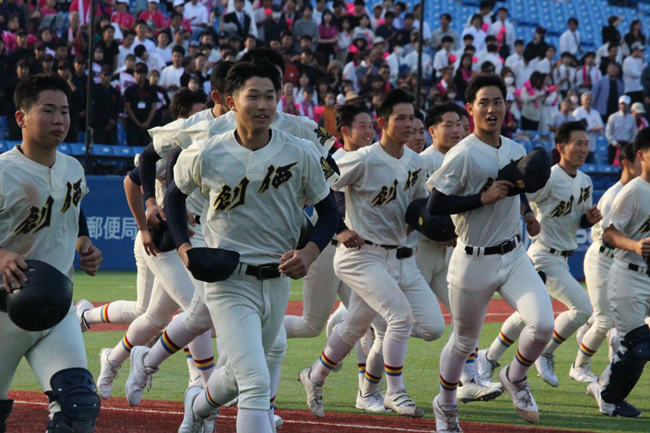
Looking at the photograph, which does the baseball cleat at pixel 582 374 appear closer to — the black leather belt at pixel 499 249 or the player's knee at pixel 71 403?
the black leather belt at pixel 499 249

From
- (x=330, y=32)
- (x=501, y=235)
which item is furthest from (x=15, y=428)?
(x=330, y=32)

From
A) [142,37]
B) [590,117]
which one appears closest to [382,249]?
[142,37]

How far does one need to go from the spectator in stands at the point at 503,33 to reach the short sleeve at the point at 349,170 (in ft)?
50.5

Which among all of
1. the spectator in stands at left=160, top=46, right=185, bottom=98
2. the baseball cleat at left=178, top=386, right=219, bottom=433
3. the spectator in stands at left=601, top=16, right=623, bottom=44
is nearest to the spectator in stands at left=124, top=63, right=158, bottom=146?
the spectator in stands at left=160, top=46, right=185, bottom=98

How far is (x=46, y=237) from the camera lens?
4.52 metres

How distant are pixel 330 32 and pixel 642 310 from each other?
45.5ft

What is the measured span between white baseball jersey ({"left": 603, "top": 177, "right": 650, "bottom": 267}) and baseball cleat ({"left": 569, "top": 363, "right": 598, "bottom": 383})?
6.24 feet

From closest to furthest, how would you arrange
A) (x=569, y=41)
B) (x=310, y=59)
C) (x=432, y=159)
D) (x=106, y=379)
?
1. (x=106, y=379)
2. (x=432, y=159)
3. (x=310, y=59)
4. (x=569, y=41)

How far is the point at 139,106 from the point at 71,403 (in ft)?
38.5

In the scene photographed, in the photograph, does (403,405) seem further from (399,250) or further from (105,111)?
(105,111)

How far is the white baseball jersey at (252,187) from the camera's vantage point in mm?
4691

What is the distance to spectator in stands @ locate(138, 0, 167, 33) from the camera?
17812 mm

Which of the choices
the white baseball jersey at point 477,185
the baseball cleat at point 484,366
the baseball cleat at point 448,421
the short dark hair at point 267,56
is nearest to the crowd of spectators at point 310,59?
the baseball cleat at point 484,366

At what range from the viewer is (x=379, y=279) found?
6.64 m
